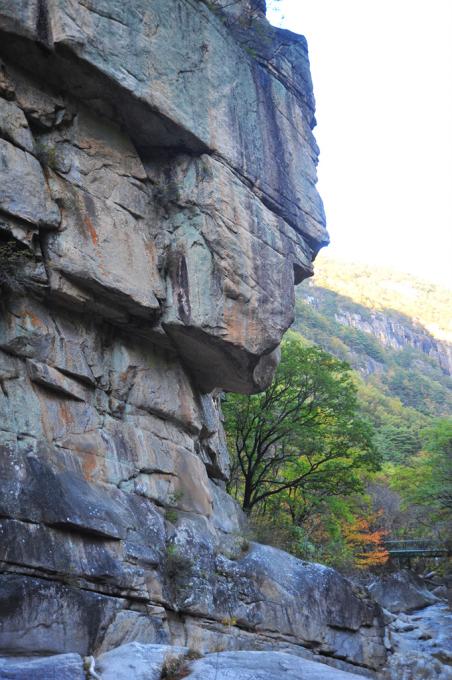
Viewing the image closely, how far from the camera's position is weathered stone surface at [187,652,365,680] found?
8.20 meters

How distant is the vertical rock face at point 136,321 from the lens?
1055cm

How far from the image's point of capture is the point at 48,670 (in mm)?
7207

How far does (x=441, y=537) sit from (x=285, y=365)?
17355 millimetres

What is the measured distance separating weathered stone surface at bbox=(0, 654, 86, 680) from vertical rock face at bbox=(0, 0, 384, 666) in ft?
4.91

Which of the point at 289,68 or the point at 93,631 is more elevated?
the point at 289,68

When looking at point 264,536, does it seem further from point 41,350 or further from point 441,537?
point 441,537

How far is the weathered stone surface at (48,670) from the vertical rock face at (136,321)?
4.91ft

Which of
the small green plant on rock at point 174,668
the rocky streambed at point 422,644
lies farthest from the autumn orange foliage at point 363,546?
the small green plant on rock at point 174,668

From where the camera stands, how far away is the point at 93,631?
9875mm

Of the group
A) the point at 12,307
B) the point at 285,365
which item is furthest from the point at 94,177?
the point at 285,365

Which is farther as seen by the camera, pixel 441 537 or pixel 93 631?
pixel 441 537

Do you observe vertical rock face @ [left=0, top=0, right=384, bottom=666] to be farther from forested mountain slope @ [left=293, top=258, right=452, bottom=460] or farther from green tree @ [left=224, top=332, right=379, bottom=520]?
forested mountain slope @ [left=293, top=258, right=452, bottom=460]

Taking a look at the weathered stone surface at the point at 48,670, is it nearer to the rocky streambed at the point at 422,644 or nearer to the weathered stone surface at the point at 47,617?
the weathered stone surface at the point at 47,617

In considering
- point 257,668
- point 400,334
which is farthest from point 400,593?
point 400,334
